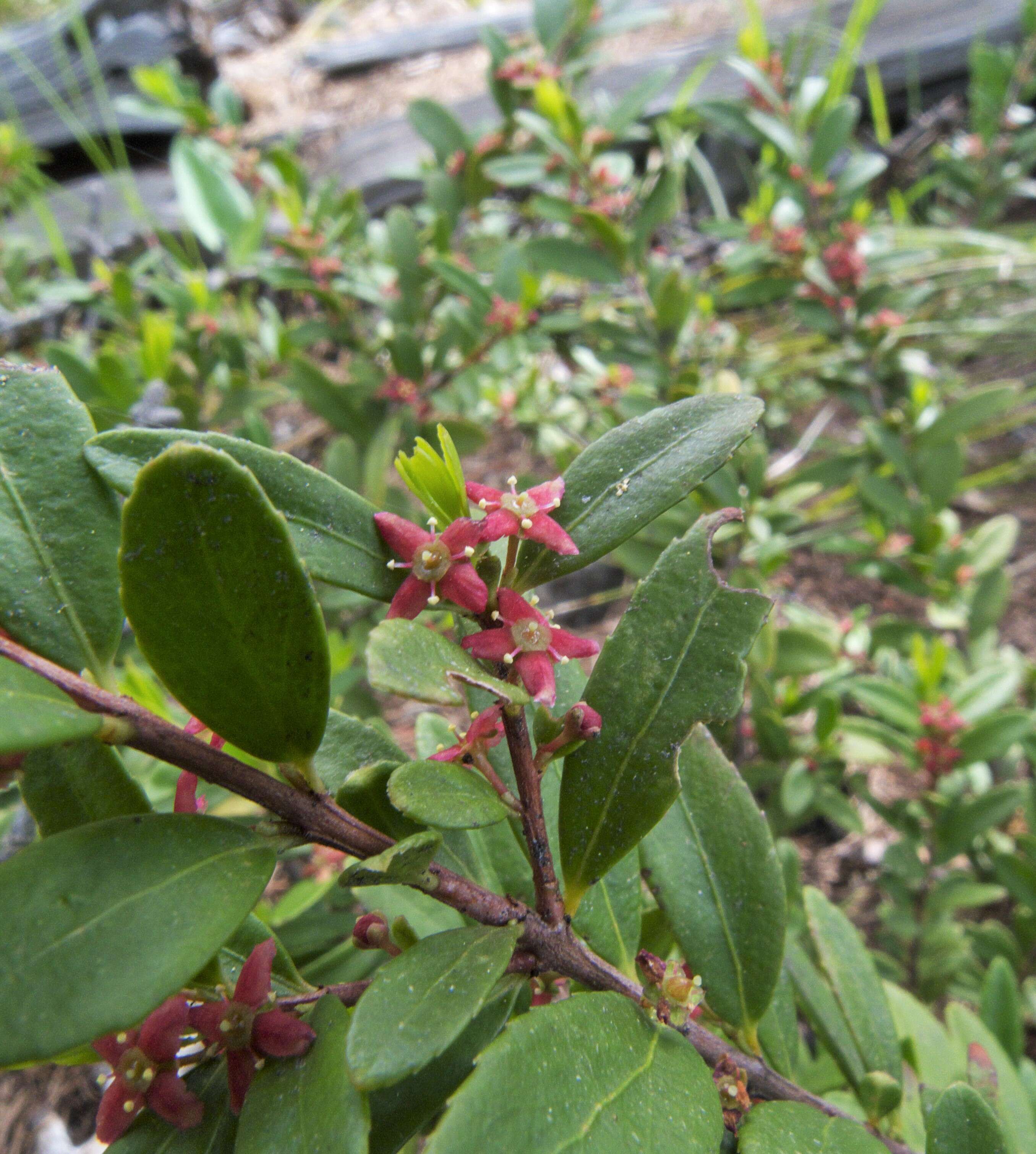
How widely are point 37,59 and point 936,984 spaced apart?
5380mm

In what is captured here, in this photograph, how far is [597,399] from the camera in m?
2.47

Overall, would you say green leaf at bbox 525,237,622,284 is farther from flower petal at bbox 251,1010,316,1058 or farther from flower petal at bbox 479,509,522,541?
flower petal at bbox 251,1010,316,1058

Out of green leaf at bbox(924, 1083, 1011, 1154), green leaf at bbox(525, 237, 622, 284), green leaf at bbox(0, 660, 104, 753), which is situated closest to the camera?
green leaf at bbox(0, 660, 104, 753)

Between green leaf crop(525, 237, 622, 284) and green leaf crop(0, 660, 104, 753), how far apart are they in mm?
1602

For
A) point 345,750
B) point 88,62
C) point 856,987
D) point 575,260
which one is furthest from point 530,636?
point 88,62

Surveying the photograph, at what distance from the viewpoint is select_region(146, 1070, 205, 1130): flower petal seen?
1.77ft

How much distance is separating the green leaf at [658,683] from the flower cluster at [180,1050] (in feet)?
0.86

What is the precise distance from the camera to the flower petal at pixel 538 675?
20.7 inches

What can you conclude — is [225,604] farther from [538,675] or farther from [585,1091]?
[585,1091]

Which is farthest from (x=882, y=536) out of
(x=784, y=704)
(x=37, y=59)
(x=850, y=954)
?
(x=37, y=59)

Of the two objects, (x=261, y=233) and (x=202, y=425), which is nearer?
(x=202, y=425)

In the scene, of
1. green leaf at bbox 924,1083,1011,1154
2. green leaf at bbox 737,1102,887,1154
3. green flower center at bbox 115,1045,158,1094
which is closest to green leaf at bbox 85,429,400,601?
green flower center at bbox 115,1045,158,1094

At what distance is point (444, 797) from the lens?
49cm

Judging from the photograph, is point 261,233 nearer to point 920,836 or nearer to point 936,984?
point 920,836
